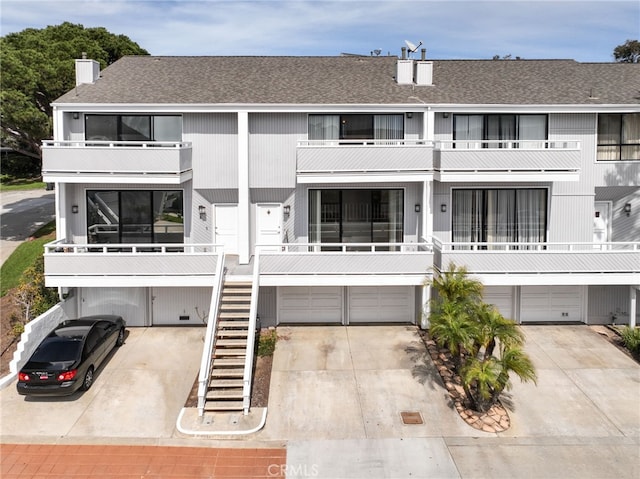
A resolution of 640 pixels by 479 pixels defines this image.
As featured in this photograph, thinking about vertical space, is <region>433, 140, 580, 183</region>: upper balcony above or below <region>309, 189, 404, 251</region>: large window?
above

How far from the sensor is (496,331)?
1402 centimetres

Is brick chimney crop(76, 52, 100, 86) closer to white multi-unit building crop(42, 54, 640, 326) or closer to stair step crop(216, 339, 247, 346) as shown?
white multi-unit building crop(42, 54, 640, 326)

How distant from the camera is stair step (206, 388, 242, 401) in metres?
14.4

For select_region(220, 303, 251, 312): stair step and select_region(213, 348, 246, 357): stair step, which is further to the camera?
select_region(220, 303, 251, 312): stair step

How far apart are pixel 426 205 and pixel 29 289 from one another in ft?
51.9

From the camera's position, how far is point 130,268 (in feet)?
58.6

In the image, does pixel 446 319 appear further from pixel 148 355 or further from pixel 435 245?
pixel 148 355

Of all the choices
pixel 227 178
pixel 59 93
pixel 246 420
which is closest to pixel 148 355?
pixel 246 420

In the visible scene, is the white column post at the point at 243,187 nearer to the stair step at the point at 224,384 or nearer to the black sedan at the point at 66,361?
the black sedan at the point at 66,361

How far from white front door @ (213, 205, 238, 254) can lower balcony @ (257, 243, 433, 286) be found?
3.17 metres

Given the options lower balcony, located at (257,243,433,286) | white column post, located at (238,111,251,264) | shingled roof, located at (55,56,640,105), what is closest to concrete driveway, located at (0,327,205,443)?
lower balcony, located at (257,243,433,286)

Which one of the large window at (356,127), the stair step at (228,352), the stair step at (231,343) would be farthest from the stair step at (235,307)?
the large window at (356,127)

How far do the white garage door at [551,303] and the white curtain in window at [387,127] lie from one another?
8.08m

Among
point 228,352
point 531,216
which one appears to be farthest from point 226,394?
point 531,216
